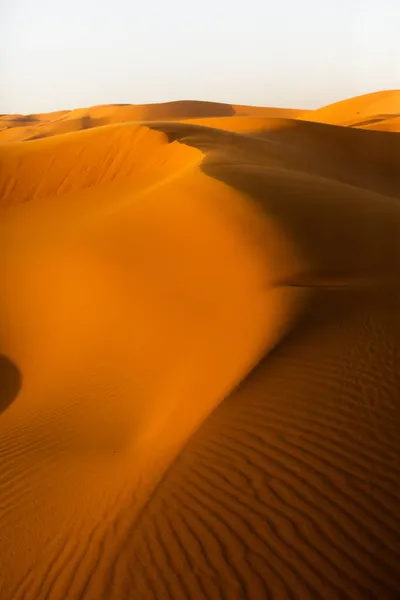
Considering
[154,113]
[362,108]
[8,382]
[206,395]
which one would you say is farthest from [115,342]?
[154,113]

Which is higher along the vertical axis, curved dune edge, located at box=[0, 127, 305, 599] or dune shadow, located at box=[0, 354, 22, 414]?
curved dune edge, located at box=[0, 127, 305, 599]

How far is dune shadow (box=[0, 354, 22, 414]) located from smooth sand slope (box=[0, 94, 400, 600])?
0.04 meters

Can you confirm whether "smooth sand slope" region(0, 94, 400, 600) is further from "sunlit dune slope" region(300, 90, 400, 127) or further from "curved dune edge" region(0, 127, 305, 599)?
"sunlit dune slope" region(300, 90, 400, 127)

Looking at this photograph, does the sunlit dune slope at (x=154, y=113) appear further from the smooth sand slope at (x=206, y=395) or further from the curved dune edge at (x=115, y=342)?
the smooth sand slope at (x=206, y=395)

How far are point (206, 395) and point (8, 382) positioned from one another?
411 cm

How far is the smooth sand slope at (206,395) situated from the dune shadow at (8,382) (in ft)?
0.15

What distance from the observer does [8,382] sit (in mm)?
8211

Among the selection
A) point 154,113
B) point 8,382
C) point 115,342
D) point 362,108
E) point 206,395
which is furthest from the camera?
point 154,113

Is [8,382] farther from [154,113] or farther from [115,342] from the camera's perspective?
[154,113]

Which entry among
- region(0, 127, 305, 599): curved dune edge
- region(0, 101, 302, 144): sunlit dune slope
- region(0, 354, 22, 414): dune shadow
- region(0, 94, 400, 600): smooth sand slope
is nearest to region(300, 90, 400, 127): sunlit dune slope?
region(0, 101, 302, 144): sunlit dune slope

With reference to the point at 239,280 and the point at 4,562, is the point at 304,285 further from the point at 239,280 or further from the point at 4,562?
the point at 4,562

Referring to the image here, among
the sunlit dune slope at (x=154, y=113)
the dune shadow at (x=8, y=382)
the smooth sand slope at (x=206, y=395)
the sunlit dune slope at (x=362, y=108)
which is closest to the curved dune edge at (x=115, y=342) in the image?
the smooth sand slope at (x=206, y=395)

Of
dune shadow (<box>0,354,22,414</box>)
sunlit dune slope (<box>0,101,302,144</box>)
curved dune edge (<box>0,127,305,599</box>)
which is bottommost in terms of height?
dune shadow (<box>0,354,22,414</box>)

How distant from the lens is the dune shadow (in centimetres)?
762
